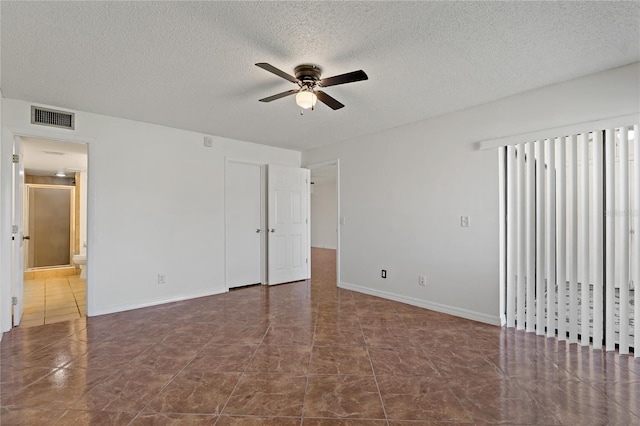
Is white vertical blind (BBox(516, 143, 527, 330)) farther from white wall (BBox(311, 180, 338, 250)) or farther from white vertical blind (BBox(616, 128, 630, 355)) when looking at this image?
white wall (BBox(311, 180, 338, 250))

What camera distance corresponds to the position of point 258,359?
101 inches

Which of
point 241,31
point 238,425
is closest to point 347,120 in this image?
point 241,31

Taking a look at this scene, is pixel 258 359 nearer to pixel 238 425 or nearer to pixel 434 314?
pixel 238 425

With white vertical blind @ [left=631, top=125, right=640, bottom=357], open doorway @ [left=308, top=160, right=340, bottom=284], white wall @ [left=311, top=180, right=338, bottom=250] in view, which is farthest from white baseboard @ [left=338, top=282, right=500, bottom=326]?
white wall @ [left=311, top=180, right=338, bottom=250]

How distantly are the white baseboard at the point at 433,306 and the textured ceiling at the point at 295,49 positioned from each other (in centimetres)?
234

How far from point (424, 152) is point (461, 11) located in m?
2.20

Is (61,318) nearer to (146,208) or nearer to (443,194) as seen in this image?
(146,208)

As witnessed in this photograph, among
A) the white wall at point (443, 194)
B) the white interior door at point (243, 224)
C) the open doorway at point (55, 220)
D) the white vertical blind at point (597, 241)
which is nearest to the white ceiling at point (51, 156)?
the open doorway at point (55, 220)

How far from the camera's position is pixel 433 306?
387cm

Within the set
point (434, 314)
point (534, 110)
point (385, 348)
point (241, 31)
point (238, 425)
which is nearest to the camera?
point (238, 425)

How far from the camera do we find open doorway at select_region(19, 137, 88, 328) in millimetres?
5625

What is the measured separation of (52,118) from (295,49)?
9.94 ft

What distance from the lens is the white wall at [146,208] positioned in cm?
368

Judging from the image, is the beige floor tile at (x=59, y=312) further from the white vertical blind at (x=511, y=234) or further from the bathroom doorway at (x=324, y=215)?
the bathroom doorway at (x=324, y=215)
